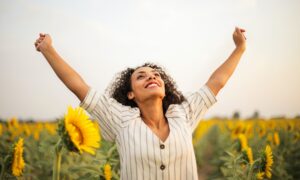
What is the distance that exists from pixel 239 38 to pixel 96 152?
175cm

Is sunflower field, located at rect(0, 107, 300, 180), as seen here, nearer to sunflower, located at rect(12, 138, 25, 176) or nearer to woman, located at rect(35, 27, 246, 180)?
sunflower, located at rect(12, 138, 25, 176)

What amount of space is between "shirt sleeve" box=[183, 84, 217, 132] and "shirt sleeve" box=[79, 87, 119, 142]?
19.0 inches

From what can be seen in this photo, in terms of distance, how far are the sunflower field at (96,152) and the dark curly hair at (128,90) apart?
0.38 meters

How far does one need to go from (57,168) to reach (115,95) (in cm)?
131

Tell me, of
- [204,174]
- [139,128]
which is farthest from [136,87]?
[204,174]

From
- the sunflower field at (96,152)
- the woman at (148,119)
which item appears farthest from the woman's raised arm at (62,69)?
the sunflower field at (96,152)

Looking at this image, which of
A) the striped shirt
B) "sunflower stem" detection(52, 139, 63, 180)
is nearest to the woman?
the striped shirt

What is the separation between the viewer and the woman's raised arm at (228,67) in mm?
2553

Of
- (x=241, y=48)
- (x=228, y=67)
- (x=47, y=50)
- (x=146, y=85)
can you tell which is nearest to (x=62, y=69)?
(x=47, y=50)

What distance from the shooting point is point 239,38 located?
2.75m

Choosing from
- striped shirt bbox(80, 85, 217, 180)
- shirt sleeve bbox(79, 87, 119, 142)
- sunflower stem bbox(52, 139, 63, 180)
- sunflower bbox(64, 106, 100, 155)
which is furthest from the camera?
shirt sleeve bbox(79, 87, 119, 142)

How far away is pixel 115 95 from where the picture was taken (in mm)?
2811

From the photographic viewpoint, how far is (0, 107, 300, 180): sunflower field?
5.68 ft

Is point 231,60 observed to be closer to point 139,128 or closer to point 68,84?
point 139,128
